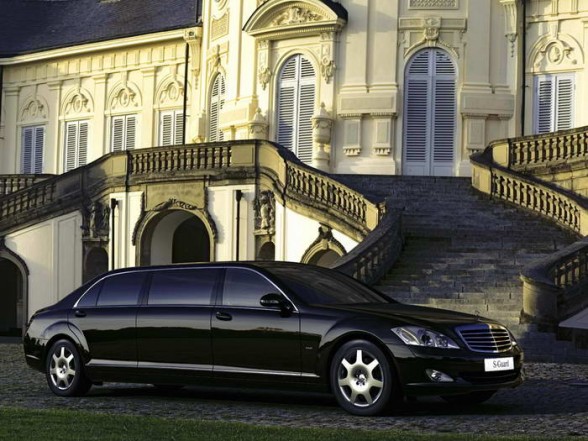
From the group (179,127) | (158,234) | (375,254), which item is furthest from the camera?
(179,127)

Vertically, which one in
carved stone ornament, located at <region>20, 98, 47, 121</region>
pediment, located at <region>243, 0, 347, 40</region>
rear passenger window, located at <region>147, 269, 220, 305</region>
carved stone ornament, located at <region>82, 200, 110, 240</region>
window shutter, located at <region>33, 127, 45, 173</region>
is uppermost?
pediment, located at <region>243, 0, 347, 40</region>

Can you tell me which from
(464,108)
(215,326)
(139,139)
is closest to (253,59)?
(464,108)

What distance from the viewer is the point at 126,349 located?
1524 cm

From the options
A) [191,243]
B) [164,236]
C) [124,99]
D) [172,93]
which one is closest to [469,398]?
[164,236]

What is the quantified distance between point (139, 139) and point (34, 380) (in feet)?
92.8

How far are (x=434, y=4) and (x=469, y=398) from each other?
2256 cm

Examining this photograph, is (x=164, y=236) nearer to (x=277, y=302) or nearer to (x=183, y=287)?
(x=183, y=287)

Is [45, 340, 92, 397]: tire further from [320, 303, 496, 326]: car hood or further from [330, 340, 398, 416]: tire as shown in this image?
[330, 340, 398, 416]: tire

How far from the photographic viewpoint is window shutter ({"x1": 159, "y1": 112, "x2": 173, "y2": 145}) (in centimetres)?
4466

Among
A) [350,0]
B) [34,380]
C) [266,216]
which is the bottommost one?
[34,380]

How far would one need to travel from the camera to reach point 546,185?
95.4 feet

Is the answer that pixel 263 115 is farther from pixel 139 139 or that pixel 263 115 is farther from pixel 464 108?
pixel 139 139

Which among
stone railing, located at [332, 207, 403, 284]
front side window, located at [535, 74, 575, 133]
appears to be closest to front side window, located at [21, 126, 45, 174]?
front side window, located at [535, 74, 575, 133]

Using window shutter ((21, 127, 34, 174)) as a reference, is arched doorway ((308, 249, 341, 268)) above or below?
below
